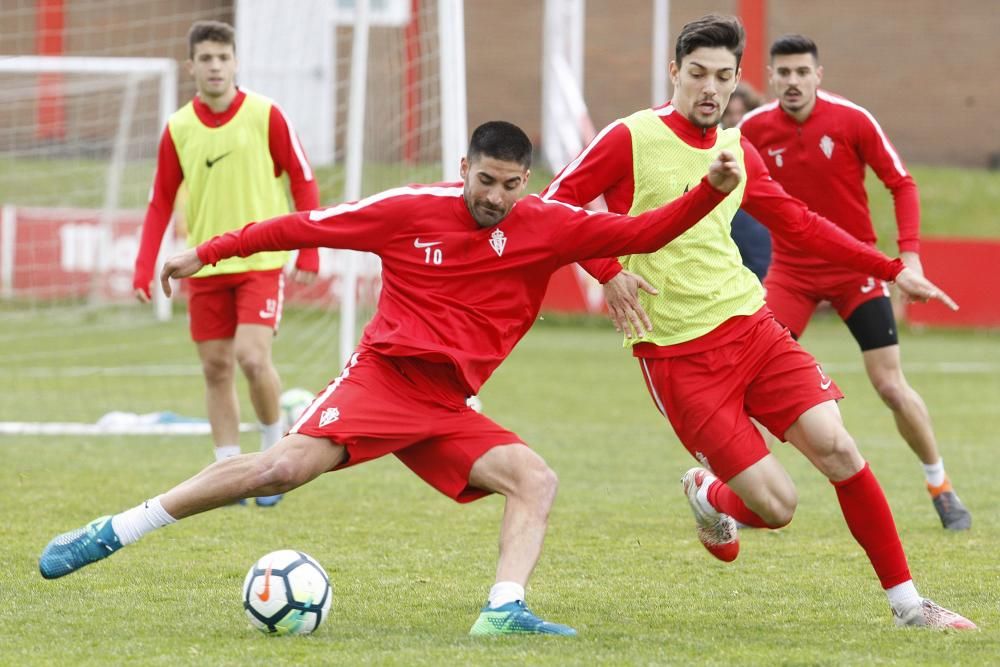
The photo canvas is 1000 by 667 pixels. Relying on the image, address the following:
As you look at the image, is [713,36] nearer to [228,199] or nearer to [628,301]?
[628,301]

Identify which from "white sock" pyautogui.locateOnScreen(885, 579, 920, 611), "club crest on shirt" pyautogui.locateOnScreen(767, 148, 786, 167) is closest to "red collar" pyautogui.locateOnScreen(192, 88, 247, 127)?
"club crest on shirt" pyautogui.locateOnScreen(767, 148, 786, 167)

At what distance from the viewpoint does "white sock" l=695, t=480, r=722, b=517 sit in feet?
19.4

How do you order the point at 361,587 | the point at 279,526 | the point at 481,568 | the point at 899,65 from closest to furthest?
the point at 361,587
the point at 481,568
the point at 279,526
the point at 899,65

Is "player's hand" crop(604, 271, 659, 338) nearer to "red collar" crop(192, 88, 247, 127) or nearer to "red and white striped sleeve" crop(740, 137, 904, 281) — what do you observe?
"red and white striped sleeve" crop(740, 137, 904, 281)

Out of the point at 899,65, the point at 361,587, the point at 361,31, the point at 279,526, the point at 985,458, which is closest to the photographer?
the point at 361,587

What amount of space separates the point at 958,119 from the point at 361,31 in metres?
23.4

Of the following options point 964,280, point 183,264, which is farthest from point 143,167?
point 183,264

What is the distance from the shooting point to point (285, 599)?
4.90 meters

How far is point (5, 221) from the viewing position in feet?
64.2

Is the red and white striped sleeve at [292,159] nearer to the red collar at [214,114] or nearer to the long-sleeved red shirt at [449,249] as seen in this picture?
the red collar at [214,114]

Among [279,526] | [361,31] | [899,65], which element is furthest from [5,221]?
[899,65]

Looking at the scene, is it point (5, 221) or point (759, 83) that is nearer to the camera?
point (5, 221)

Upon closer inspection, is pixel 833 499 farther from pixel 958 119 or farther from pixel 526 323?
pixel 958 119

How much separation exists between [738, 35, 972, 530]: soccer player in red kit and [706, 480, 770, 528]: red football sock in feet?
6.30
